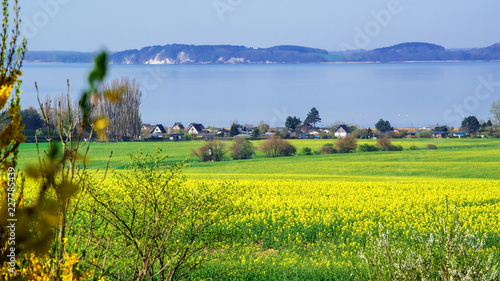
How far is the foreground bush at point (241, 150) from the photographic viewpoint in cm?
4844

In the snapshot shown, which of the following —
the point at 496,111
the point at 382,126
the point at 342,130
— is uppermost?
the point at 496,111

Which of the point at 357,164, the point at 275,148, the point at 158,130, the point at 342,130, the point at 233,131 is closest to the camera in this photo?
the point at 357,164

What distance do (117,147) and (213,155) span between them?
14720 millimetres

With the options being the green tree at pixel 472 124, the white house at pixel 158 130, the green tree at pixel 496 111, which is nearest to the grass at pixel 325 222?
the green tree at pixel 472 124

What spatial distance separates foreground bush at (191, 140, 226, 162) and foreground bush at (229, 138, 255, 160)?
1.39 m

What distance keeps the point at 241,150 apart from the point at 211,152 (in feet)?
11.8

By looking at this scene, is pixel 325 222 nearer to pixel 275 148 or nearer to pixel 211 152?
pixel 211 152

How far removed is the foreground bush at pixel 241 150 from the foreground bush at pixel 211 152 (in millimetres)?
1385

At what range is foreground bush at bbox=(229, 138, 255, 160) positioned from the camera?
48.4 meters

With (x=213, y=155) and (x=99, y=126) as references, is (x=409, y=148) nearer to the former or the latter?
(x=213, y=155)

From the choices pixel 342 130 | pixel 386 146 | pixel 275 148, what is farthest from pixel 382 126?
pixel 275 148

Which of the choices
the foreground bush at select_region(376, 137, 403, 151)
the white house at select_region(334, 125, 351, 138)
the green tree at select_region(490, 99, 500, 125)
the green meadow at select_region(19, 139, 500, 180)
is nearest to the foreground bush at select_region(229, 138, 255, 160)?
the green meadow at select_region(19, 139, 500, 180)

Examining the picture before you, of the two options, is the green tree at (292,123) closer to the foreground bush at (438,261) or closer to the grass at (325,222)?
the grass at (325,222)

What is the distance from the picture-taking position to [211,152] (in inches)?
1817
